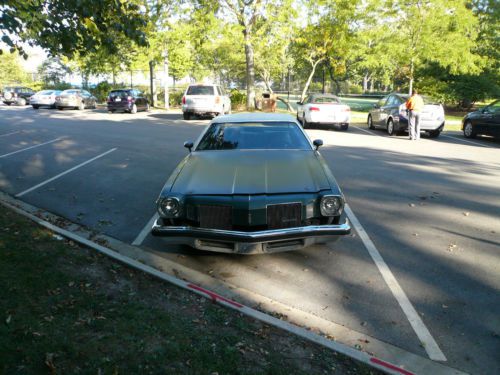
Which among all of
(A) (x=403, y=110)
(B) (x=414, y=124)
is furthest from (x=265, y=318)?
(A) (x=403, y=110)

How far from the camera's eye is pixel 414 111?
14547 mm

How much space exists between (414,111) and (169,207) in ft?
40.6

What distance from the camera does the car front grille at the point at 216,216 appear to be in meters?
4.12

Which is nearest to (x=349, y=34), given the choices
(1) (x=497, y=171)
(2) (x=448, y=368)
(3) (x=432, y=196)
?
(1) (x=497, y=171)

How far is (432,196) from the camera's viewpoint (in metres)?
7.25

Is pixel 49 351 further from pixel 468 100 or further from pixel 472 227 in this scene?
pixel 468 100

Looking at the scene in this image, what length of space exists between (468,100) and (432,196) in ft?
84.7

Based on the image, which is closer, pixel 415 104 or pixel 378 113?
pixel 415 104

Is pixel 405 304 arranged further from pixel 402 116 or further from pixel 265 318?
pixel 402 116

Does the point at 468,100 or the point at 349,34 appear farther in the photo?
the point at 468,100

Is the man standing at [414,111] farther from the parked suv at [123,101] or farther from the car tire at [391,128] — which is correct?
the parked suv at [123,101]

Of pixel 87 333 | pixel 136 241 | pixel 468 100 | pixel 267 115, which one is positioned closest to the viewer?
pixel 87 333

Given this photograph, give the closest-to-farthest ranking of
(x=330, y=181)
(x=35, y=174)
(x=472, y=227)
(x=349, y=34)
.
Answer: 1. (x=330, y=181)
2. (x=472, y=227)
3. (x=35, y=174)
4. (x=349, y=34)

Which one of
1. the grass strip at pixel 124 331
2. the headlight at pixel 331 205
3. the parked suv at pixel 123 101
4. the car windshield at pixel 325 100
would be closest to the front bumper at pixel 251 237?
the headlight at pixel 331 205
